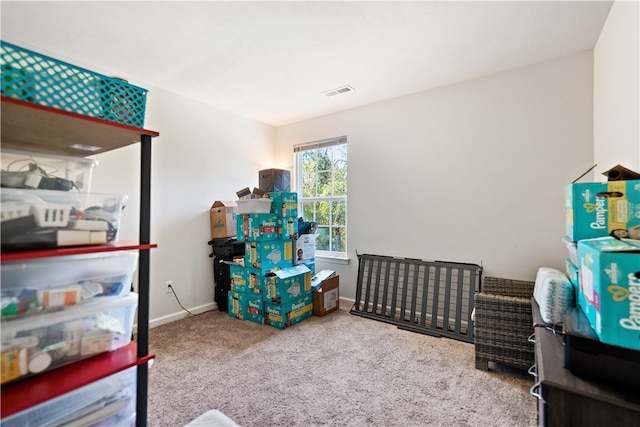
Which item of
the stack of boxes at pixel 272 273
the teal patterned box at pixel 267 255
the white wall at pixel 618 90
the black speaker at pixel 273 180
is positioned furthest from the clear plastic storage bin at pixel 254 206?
the white wall at pixel 618 90

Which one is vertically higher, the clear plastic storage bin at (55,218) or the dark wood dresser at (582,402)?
the clear plastic storage bin at (55,218)

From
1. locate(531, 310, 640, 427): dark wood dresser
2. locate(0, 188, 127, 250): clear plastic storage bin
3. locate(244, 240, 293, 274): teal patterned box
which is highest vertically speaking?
locate(0, 188, 127, 250): clear plastic storage bin

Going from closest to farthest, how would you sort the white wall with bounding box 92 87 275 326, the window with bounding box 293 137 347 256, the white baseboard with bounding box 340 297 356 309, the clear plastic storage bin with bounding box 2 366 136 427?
the clear plastic storage bin with bounding box 2 366 136 427 < the white wall with bounding box 92 87 275 326 < the white baseboard with bounding box 340 297 356 309 < the window with bounding box 293 137 347 256

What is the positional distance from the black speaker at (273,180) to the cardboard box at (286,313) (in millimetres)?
1448

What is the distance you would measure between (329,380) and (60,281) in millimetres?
1686

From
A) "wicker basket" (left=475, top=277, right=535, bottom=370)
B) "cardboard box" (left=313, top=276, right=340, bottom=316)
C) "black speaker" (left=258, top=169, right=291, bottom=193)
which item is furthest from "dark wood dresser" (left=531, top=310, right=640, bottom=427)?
"black speaker" (left=258, top=169, right=291, bottom=193)

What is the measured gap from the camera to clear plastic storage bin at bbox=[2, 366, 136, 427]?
1.00 meters

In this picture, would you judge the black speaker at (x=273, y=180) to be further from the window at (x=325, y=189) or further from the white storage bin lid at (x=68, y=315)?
the white storage bin lid at (x=68, y=315)

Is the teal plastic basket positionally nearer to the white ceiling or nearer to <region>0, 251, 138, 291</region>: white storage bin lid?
<region>0, 251, 138, 291</region>: white storage bin lid

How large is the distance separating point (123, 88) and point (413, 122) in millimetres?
2895

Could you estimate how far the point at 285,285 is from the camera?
2.99 m

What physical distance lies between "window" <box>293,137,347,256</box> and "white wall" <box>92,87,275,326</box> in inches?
36.4

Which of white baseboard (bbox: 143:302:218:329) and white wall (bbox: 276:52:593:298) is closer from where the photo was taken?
white wall (bbox: 276:52:593:298)

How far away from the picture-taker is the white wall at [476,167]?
2508 mm
